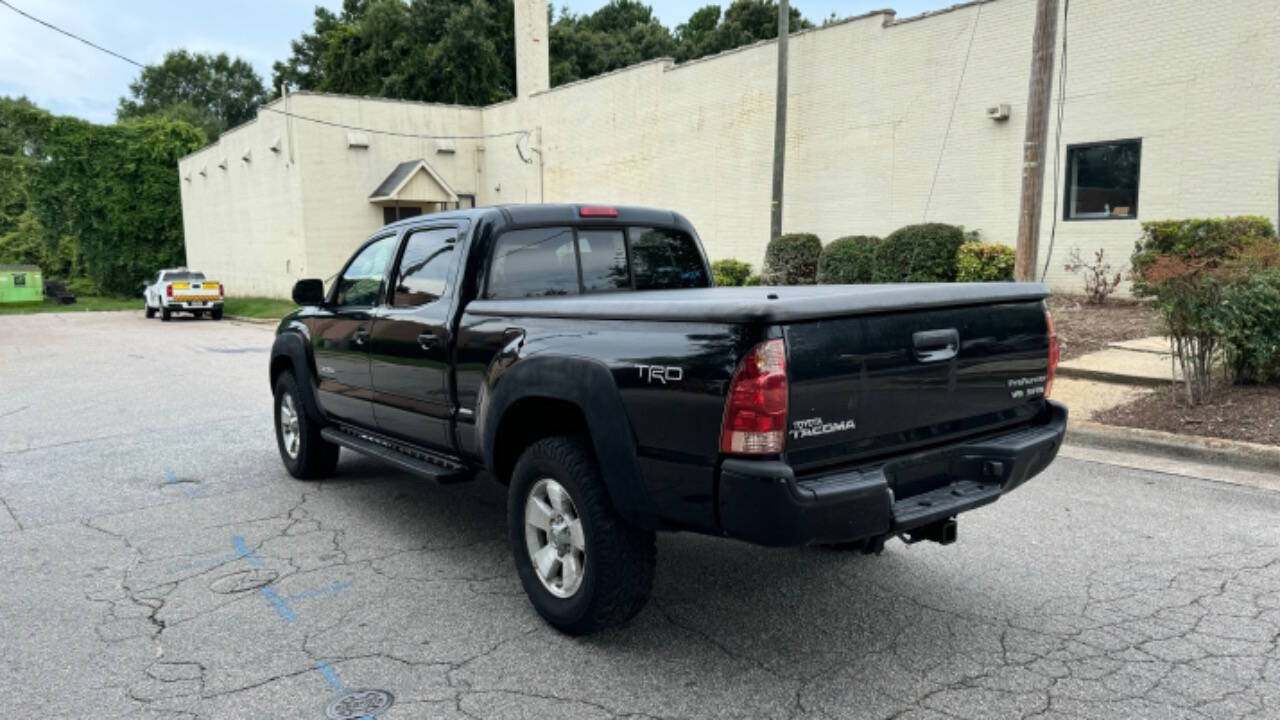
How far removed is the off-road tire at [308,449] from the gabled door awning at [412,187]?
23011 mm

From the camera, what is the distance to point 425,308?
187 inches

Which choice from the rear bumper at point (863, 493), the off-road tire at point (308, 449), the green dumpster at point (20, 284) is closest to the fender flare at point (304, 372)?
the off-road tire at point (308, 449)

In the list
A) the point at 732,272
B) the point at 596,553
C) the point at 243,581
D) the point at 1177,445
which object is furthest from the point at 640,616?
the point at 732,272

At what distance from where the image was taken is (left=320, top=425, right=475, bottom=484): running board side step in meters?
4.61

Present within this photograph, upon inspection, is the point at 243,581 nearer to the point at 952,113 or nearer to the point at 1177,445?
the point at 1177,445

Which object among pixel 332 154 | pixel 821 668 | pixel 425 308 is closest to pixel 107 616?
pixel 425 308

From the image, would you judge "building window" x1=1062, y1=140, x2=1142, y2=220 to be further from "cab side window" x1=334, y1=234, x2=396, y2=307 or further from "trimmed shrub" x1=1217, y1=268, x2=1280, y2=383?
"cab side window" x1=334, y1=234, x2=396, y2=307

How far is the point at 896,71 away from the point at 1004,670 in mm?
16229

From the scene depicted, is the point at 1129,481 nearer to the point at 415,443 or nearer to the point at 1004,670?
the point at 1004,670

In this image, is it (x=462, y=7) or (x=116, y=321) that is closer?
(x=116, y=321)

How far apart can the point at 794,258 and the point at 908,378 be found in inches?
586

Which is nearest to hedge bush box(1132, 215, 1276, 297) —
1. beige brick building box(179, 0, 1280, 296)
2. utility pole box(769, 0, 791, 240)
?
beige brick building box(179, 0, 1280, 296)

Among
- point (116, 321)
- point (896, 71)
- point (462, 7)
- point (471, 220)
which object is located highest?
point (462, 7)

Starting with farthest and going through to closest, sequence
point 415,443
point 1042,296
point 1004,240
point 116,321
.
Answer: point 116,321
point 1004,240
point 415,443
point 1042,296
